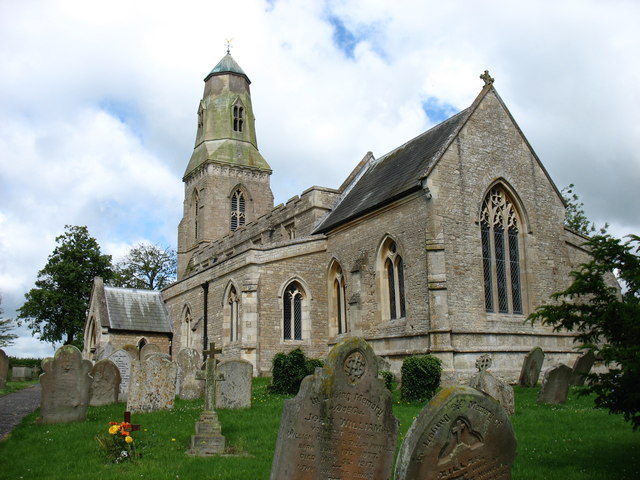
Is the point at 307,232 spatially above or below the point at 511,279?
above

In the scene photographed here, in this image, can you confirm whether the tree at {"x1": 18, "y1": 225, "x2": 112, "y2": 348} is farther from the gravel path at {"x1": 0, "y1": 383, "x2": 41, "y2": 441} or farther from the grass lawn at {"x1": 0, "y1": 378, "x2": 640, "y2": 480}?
the grass lawn at {"x1": 0, "y1": 378, "x2": 640, "y2": 480}

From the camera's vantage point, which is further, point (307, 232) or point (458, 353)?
point (307, 232)

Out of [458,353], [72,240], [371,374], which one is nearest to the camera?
[371,374]

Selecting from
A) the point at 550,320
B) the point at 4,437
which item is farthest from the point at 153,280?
the point at 550,320

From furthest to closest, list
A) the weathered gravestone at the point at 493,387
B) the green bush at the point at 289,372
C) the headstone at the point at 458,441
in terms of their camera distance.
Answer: the green bush at the point at 289,372 < the weathered gravestone at the point at 493,387 < the headstone at the point at 458,441

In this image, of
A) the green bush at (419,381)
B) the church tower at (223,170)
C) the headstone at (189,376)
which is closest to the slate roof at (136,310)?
the church tower at (223,170)

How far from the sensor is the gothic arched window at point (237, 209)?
43719mm

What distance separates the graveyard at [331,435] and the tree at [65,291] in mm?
30205

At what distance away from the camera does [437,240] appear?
Answer: 1905 centimetres

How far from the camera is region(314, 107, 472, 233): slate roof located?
2069cm

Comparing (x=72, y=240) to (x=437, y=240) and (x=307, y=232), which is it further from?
(x=437, y=240)

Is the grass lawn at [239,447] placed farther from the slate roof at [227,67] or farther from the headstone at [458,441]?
the slate roof at [227,67]

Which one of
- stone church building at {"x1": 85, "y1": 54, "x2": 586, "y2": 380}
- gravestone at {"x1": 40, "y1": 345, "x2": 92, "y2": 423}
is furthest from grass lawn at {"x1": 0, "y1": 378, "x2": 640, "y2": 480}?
stone church building at {"x1": 85, "y1": 54, "x2": 586, "y2": 380}

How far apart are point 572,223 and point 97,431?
34.2 metres
